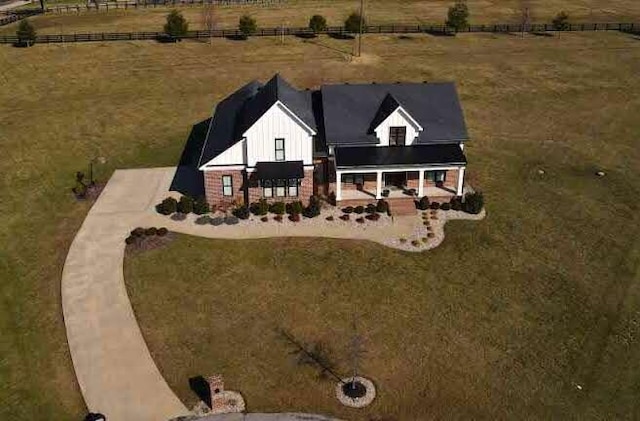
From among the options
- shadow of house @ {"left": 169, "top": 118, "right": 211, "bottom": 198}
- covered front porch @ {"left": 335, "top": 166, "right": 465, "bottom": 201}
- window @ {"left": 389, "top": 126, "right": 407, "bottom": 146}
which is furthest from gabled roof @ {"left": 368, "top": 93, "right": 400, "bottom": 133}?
shadow of house @ {"left": 169, "top": 118, "right": 211, "bottom": 198}

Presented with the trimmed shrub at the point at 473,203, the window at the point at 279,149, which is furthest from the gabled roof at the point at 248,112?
the trimmed shrub at the point at 473,203

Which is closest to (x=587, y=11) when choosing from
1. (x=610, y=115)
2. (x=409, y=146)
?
(x=610, y=115)

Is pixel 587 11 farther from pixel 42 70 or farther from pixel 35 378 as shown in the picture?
pixel 35 378

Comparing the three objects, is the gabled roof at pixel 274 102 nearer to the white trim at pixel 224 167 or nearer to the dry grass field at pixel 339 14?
the white trim at pixel 224 167

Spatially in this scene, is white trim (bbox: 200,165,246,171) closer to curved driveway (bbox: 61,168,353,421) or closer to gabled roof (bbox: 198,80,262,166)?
gabled roof (bbox: 198,80,262,166)

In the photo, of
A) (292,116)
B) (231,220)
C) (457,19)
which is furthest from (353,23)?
(231,220)

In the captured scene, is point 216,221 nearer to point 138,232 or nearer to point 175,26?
point 138,232
